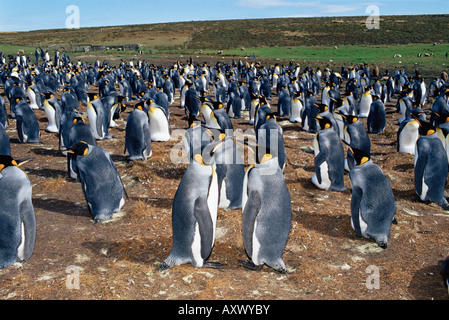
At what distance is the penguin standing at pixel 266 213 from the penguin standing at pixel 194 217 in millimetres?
445

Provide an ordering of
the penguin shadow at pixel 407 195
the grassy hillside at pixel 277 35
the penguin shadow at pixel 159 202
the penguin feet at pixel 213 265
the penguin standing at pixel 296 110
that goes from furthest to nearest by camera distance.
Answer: the grassy hillside at pixel 277 35 < the penguin standing at pixel 296 110 < the penguin shadow at pixel 407 195 < the penguin shadow at pixel 159 202 < the penguin feet at pixel 213 265

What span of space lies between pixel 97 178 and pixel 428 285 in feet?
15.1

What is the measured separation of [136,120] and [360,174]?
16.6 feet

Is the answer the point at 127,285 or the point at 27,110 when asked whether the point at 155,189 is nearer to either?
the point at 127,285

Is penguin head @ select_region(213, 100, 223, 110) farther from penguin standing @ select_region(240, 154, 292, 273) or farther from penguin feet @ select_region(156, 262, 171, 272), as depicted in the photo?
penguin feet @ select_region(156, 262, 171, 272)

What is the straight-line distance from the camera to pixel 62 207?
21.0 ft

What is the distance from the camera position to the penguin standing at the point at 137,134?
8398 mm

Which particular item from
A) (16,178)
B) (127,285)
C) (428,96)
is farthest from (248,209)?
(428,96)

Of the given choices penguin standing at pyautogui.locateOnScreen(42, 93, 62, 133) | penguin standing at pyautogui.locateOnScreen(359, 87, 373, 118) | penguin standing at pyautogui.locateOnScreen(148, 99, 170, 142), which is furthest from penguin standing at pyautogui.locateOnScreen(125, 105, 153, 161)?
penguin standing at pyautogui.locateOnScreen(359, 87, 373, 118)

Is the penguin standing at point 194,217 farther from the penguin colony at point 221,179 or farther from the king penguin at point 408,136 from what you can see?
the king penguin at point 408,136

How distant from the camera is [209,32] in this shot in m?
79.1

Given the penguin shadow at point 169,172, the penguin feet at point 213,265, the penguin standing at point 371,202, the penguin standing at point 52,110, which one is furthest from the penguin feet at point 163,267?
the penguin standing at point 52,110

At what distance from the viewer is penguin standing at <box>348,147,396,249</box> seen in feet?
16.9

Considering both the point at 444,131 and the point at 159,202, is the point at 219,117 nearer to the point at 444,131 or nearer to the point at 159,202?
the point at 159,202
